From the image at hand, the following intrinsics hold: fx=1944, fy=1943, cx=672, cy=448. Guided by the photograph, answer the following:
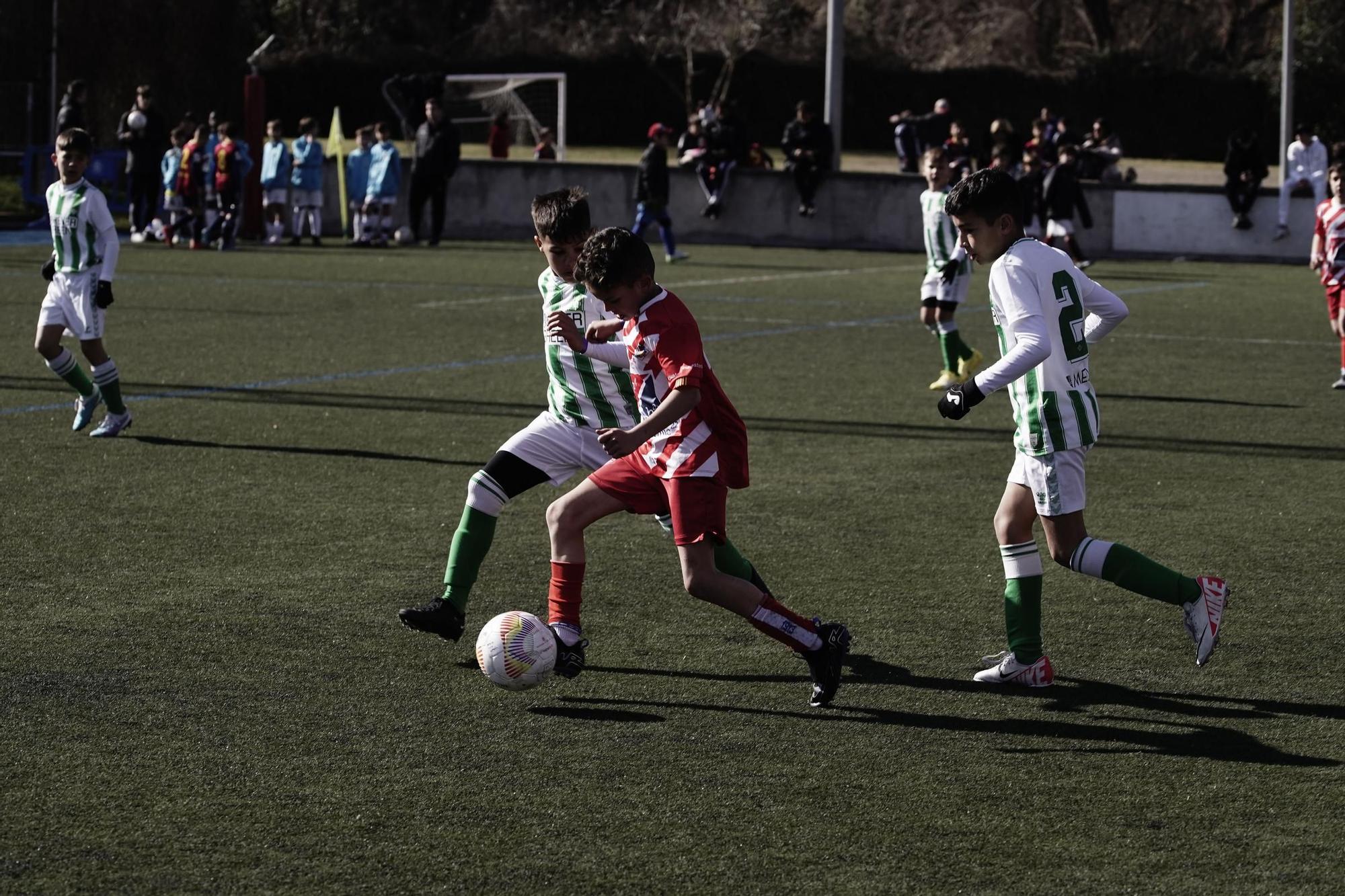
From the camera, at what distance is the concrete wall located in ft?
88.5

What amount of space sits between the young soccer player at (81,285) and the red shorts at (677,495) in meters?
5.64

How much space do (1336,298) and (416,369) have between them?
6.51 meters

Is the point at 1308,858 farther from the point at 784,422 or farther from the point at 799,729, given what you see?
the point at 784,422

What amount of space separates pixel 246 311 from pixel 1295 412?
983 cm

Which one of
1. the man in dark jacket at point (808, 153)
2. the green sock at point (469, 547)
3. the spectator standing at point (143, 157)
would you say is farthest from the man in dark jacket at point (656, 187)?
the green sock at point (469, 547)

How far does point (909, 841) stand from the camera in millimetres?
4496

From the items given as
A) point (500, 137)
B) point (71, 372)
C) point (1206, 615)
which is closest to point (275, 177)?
point (500, 137)

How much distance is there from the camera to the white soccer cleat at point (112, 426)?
1075cm

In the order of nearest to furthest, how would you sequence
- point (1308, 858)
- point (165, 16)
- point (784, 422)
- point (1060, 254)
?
point (1308, 858)
point (1060, 254)
point (784, 422)
point (165, 16)

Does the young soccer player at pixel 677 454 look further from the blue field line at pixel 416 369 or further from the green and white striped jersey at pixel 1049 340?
the blue field line at pixel 416 369

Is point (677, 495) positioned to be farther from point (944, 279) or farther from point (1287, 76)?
point (1287, 76)

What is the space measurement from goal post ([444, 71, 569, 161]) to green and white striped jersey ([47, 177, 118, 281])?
31319 millimetres

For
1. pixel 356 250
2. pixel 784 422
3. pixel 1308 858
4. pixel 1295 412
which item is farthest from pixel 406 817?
pixel 356 250

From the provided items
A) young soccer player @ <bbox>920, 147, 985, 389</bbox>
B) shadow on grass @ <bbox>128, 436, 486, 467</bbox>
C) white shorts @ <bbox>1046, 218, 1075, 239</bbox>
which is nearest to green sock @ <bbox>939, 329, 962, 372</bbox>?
young soccer player @ <bbox>920, 147, 985, 389</bbox>
